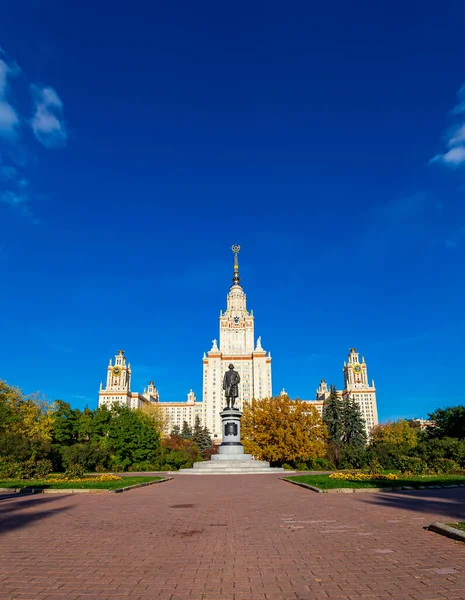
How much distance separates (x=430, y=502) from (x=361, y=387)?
6076 inches

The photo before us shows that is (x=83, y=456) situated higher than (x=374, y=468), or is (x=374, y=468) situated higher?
(x=83, y=456)

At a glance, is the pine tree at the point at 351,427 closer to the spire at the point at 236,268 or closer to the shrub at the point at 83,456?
the shrub at the point at 83,456

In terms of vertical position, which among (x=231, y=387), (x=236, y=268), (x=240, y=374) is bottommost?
(x=231, y=387)

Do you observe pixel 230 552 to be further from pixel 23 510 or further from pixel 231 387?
pixel 231 387

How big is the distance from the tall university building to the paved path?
5051 inches

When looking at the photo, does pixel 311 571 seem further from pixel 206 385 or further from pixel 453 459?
pixel 206 385

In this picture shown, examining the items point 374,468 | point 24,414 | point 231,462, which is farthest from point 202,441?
point 374,468

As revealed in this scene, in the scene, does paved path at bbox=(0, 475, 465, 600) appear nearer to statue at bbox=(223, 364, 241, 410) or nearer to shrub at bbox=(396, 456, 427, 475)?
shrub at bbox=(396, 456, 427, 475)

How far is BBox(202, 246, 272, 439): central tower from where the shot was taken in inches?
5669

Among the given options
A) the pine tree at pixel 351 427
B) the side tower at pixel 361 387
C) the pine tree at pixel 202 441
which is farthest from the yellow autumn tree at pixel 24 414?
the side tower at pixel 361 387

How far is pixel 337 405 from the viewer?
228 ft

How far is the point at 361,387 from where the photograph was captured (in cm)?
15862

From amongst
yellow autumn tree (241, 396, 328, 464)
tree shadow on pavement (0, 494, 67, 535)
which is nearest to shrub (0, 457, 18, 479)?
tree shadow on pavement (0, 494, 67, 535)

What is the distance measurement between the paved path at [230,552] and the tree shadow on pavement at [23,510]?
0.14 ft
